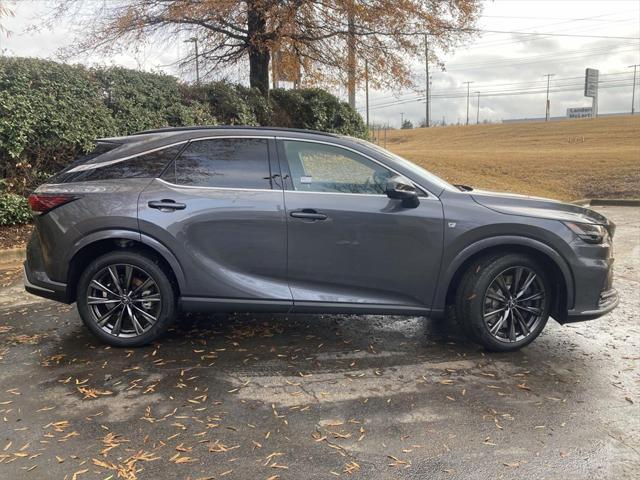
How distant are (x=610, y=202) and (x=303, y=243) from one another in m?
13.6

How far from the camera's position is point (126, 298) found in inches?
169

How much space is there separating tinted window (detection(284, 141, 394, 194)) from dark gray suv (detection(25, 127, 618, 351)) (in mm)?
11

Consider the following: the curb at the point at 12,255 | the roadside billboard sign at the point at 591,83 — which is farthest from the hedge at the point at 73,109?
the roadside billboard sign at the point at 591,83

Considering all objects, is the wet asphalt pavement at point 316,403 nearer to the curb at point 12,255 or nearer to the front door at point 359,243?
the front door at point 359,243

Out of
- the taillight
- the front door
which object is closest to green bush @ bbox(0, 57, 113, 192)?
the taillight

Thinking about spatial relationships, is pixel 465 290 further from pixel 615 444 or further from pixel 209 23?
pixel 209 23

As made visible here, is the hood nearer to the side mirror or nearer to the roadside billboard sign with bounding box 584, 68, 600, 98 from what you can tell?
the side mirror

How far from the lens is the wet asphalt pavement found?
9.31 feet

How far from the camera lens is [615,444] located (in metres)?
3.05

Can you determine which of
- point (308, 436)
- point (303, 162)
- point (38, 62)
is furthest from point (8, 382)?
point (38, 62)

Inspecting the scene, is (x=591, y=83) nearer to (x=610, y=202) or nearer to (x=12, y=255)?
(x=610, y=202)

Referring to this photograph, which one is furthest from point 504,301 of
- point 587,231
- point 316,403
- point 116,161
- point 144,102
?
point 144,102

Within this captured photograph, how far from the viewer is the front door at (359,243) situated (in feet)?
13.6

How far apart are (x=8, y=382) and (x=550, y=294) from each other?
4179 millimetres
